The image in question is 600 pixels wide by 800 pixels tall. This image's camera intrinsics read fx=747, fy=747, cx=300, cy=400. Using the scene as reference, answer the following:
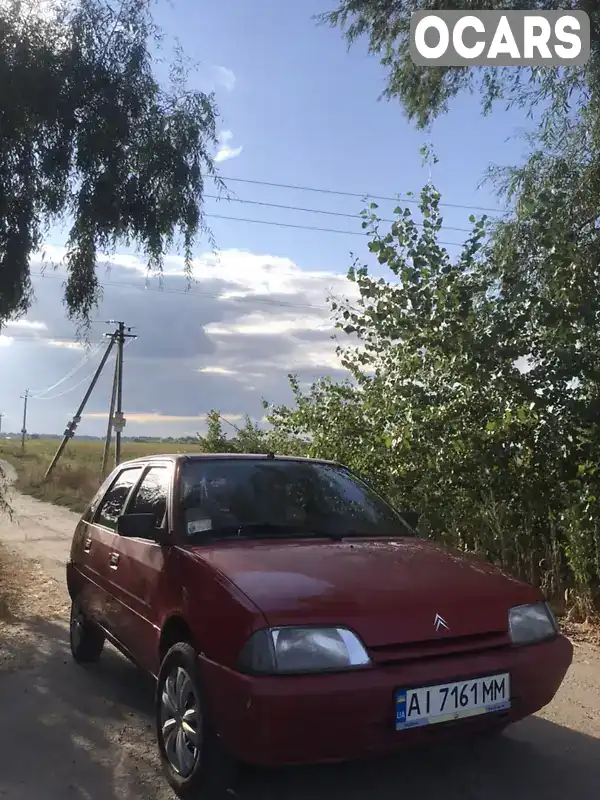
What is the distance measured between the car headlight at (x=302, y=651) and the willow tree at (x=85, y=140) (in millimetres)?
5381

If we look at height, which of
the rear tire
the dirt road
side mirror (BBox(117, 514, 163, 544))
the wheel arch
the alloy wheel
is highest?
side mirror (BBox(117, 514, 163, 544))

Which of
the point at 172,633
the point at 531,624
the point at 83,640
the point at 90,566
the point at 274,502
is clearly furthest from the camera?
the point at 83,640

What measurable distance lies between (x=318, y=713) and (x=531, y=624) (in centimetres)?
120

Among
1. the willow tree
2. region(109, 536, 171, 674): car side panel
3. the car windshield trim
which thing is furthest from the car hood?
the willow tree

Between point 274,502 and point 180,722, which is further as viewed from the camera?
point 274,502

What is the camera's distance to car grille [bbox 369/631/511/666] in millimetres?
3010

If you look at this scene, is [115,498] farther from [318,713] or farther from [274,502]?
[318,713]

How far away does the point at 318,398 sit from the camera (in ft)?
33.1

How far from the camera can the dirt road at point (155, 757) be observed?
341cm

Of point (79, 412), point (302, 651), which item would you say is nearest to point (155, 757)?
point (302, 651)

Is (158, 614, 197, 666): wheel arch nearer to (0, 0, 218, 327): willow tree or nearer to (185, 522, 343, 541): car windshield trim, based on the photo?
(185, 522, 343, 541): car windshield trim

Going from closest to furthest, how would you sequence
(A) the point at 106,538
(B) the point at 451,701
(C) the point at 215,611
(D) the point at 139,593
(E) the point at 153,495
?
(B) the point at 451,701
(C) the point at 215,611
(D) the point at 139,593
(E) the point at 153,495
(A) the point at 106,538

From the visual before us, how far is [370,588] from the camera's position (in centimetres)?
323

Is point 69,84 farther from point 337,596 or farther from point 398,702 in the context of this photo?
point 398,702
